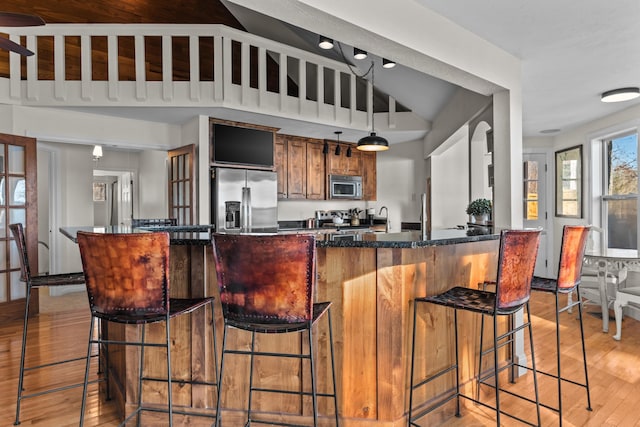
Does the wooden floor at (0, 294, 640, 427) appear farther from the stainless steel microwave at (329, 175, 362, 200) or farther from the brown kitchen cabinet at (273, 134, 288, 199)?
the stainless steel microwave at (329, 175, 362, 200)

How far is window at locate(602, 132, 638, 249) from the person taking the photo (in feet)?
15.2

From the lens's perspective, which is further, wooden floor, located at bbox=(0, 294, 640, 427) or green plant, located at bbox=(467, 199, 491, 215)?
green plant, located at bbox=(467, 199, 491, 215)

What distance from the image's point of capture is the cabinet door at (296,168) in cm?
598

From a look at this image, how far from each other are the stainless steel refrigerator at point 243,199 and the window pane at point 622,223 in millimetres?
4336

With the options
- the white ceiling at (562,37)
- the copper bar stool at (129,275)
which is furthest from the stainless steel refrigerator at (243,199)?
the white ceiling at (562,37)

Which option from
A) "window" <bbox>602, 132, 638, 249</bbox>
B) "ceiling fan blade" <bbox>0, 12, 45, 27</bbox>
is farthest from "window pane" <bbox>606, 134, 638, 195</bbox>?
"ceiling fan blade" <bbox>0, 12, 45, 27</bbox>

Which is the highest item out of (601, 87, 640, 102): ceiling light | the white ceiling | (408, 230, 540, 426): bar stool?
the white ceiling

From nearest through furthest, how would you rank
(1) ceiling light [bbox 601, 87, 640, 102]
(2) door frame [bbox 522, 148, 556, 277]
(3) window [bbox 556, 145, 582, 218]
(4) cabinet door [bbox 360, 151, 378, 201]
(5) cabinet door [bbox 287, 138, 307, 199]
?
(1) ceiling light [bbox 601, 87, 640, 102], (3) window [bbox 556, 145, 582, 218], (5) cabinet door [bbox 287, 138, 307, 199], (2) door frame [bbox 522, 148, 556, 277], (4) cabinet door [bbox 360, 151, 378, 201]

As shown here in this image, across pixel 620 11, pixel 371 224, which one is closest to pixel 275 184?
pixel 371 224

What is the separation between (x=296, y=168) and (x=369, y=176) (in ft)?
4.93

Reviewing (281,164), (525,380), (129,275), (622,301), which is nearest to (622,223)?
(622,301)

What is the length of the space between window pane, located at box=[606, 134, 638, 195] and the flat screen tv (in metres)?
4.40

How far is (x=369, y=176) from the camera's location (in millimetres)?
6930

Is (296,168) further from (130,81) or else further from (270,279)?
(270,279)
